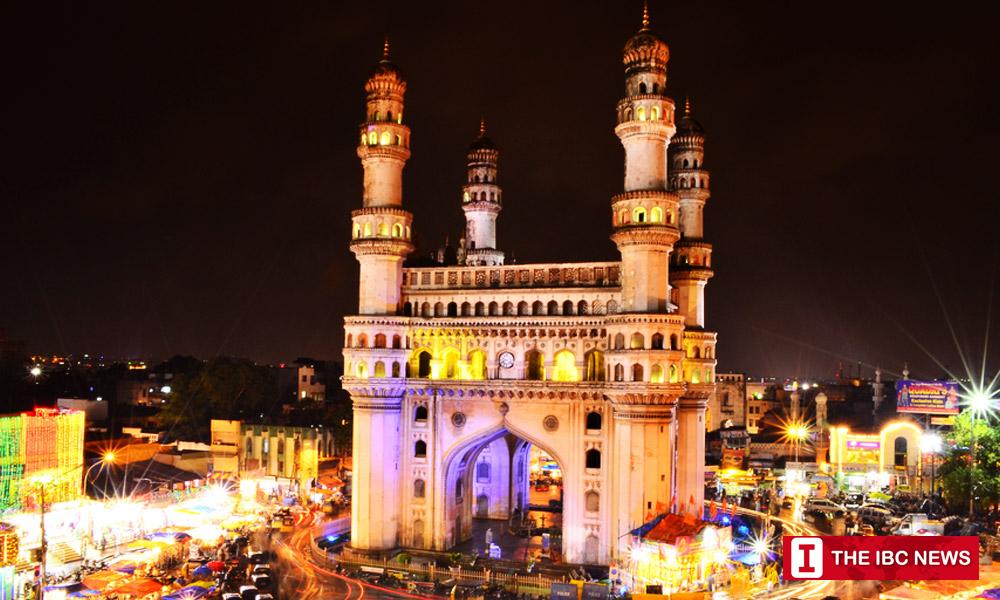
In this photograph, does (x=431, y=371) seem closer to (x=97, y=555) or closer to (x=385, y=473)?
(x=385, y=473)

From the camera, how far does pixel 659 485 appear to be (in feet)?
132

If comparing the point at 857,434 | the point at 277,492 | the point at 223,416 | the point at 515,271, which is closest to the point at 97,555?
the point at 277,492

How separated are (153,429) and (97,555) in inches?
1833

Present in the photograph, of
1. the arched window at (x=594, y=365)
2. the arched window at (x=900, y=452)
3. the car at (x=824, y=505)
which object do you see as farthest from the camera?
the arched window at (x=900, y=452)

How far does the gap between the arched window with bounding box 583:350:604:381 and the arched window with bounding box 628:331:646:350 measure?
2.54m

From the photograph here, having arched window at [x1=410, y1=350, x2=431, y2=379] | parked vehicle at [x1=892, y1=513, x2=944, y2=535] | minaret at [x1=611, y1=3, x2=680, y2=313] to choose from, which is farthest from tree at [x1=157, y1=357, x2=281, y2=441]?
parked vehicle at [x1=892, y1=513, x2=944, y2=535]

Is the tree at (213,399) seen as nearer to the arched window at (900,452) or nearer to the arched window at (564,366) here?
the arched window at (564,366)

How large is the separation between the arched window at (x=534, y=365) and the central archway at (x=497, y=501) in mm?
2785

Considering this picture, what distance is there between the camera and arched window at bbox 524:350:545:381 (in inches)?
1715

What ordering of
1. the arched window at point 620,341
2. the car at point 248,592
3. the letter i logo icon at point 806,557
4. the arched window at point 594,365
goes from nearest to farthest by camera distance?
the letter i logo icon at point 806,557 < the car at point 248,592 < the arched window at point 620,341 < the arched window at point 594,365

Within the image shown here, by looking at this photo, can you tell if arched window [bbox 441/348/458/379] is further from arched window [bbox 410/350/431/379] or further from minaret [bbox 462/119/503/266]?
minaret [bbox 462/119/503/266]

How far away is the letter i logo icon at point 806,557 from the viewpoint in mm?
25016

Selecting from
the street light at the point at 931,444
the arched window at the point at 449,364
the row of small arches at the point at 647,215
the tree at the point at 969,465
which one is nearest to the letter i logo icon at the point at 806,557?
the row of small arches at the point at 647,215

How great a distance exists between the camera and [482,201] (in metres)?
55.5
